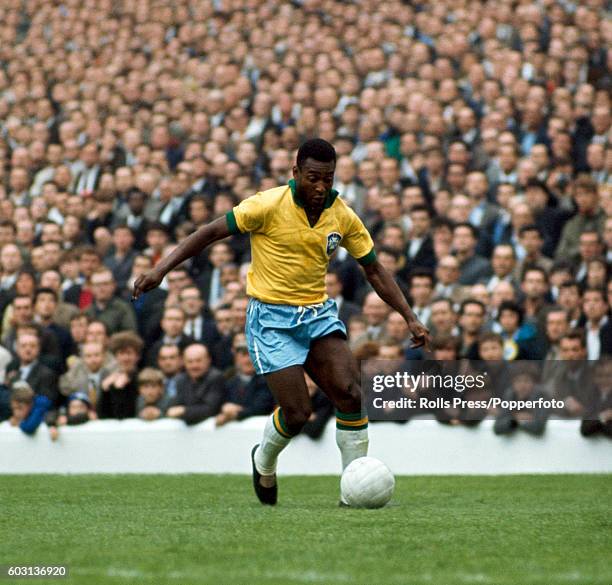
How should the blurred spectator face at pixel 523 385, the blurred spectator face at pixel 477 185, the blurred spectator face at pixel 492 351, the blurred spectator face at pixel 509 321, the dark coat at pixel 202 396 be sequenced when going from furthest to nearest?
1. the blurred spectator face at pixel 477 185
2. the dark coat at pixel 202 396
3. the blurred spectator face at pixel 509 321
4. the blurred spectator face at pixel 492 351
5. the blurred spectator face at pixel 523 385

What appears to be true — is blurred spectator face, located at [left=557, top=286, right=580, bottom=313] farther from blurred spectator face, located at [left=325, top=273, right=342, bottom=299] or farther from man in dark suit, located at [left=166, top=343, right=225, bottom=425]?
man in dark suit, located at [left=166, top=343, right=225, bottom=425]

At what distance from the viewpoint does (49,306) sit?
16.0 metres

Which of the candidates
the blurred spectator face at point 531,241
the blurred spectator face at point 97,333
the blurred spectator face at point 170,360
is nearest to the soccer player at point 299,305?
the blurred spectator face at point 170,360

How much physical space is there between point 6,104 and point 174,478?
14184 mm

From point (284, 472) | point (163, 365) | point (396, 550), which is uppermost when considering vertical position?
point (396, 550)

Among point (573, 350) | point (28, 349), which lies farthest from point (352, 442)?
point (28, 349)

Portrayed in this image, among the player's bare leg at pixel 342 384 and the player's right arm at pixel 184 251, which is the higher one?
the player's right arm at pixel 184 251

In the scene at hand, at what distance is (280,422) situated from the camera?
8.98m

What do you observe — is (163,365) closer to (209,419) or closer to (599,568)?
(209,419)

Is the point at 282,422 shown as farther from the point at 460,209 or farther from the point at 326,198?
the point at 460,209

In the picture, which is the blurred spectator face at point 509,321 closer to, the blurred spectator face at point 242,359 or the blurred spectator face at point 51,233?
the blurred spectator face at point 242,359

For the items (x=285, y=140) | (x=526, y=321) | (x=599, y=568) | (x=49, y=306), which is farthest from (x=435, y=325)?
(x=599, y=568)

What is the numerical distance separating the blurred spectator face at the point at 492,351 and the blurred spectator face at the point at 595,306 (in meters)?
1.06

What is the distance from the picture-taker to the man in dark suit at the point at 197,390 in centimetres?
1365
